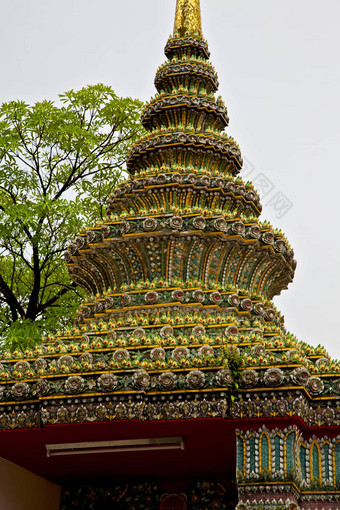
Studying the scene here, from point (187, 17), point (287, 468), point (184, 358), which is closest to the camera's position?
point (287, 468)

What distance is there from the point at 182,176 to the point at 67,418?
21.5 ft

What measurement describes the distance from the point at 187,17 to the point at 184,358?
11321 millimetres

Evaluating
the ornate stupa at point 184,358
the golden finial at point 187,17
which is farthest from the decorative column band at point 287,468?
the golden finial at point 187,17

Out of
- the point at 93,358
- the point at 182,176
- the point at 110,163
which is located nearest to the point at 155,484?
the point at 93,358

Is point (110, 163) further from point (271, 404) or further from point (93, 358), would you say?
point (271, 404)

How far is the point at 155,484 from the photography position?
1423 cm

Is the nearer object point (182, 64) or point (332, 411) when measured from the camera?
point (332, 411)

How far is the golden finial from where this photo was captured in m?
19.6

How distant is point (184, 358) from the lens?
11547mm

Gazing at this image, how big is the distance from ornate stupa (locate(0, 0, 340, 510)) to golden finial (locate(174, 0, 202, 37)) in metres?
1.18

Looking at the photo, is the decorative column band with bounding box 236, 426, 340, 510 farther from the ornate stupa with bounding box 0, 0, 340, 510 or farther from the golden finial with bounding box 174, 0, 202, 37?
the golden finial with bounding box 174, 0, 202, 37

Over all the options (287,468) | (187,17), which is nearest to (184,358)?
(287,468)

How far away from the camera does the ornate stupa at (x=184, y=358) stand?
36.2 ft

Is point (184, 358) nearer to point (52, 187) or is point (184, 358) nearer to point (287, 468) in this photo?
point (287, 468)
